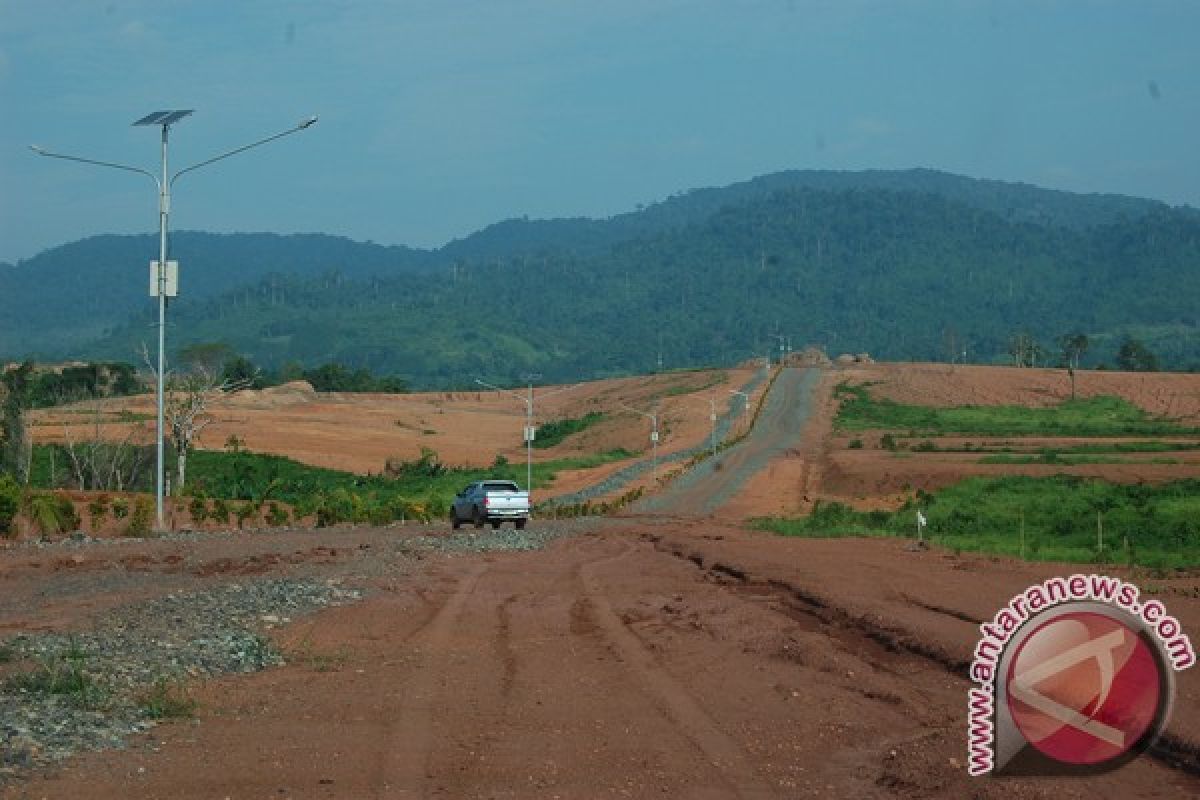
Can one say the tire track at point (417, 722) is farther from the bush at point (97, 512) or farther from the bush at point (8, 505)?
the bush at point (97, 512)

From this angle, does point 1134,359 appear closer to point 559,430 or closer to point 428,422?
point 559,430

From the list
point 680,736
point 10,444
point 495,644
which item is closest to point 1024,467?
point 10,444

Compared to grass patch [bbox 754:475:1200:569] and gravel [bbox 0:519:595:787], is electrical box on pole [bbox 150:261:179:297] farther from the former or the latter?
grass patch [bbox 754:475:1200:569]

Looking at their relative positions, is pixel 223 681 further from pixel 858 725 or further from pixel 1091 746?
pixel 1091 746

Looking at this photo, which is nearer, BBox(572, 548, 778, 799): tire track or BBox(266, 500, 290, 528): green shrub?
BBox(572, 548, 778, 799): tire track

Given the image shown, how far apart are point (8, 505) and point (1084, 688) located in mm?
37165

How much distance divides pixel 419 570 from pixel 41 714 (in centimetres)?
1712

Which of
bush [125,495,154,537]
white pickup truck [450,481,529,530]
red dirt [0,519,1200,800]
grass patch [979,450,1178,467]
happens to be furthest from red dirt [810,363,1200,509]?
red dirt [0,519,1200,800]

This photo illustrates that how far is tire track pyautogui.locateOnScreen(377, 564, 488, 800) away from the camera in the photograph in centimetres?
1051

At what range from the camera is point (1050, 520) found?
169ft

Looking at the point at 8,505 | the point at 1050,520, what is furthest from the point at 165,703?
the point at 1050,520

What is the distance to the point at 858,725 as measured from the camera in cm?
1295

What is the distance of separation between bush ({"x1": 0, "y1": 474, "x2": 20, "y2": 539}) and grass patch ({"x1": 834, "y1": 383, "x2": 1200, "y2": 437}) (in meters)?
83.3

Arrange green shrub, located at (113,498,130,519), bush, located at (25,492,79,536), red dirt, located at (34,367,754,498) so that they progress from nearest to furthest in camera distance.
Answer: bush, located at (25,492,79,536) → green shrub, located at (113,498,130,519) → red dirt, located at (34,367,754,498)
